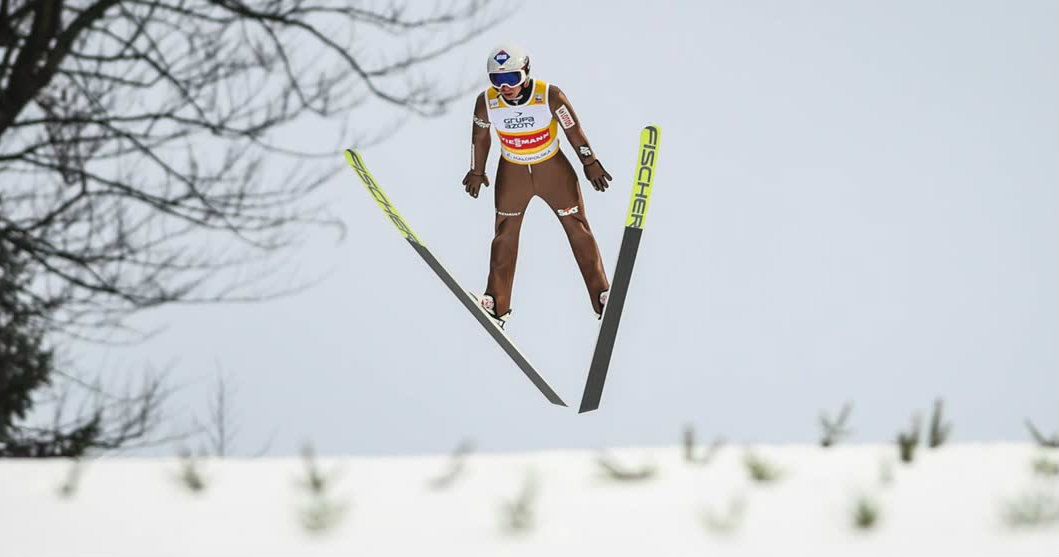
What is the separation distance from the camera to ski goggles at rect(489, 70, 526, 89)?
22.0 ft

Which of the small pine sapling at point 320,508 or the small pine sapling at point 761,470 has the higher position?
the small pine sapling at point 761,470

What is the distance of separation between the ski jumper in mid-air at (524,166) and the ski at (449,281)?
12cm

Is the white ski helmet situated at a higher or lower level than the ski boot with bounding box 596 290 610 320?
higher

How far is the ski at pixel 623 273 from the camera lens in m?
6.78

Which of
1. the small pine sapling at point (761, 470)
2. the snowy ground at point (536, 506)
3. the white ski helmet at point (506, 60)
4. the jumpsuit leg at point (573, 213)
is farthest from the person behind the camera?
the jumpsuit leg at point (573, 213)

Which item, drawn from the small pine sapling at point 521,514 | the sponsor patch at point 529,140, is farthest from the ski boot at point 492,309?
the small pine sapling at point 521,514

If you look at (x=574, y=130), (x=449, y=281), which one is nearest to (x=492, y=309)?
(x=449, y=281)

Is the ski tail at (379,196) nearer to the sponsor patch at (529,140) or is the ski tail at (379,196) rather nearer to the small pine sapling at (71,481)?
the sponsor patch at (529,140)

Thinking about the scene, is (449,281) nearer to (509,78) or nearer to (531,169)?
(531,169)

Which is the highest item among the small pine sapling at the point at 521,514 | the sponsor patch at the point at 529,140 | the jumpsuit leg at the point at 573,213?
the sponsor patch at the point at 529,140

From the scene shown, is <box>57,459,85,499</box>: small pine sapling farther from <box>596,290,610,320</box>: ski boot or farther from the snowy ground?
<box>596,290,610,320</box>: ski boot

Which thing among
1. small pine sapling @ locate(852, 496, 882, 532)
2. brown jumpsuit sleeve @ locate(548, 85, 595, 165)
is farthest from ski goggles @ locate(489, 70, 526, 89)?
small pine sapling @ locate(852, 496, 882, 532)

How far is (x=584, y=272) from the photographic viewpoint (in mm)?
7180

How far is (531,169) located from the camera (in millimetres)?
7078
